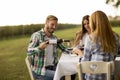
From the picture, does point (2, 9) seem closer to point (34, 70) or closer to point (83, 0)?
point (83, 0)

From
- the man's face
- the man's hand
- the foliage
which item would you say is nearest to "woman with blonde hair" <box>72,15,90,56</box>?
the man's face

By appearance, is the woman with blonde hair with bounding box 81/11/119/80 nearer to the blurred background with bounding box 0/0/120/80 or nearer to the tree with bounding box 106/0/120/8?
the blurred background with bounding box 0/0/120/80

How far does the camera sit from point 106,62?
2883mm

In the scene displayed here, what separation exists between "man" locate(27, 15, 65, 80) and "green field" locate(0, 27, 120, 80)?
283 cm

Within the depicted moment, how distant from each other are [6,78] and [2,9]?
1318 millimetres

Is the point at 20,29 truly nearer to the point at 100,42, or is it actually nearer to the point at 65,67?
the point at 65,67

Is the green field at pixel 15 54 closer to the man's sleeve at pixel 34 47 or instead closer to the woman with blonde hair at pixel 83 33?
the woman with blonde hair at pixel 83 33

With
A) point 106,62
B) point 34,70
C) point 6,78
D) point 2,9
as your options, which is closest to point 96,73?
point 106,62

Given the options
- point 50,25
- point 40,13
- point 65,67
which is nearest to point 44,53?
point 50,25

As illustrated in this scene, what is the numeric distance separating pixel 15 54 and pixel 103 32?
433 cm

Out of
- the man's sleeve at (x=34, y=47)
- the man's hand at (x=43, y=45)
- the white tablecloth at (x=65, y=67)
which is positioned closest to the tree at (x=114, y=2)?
the man's sleeve at (x=34, y=47)

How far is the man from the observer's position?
3.65 meters

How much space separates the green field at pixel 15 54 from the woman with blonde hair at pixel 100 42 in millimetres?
3611

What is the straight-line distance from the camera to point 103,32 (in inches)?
117
